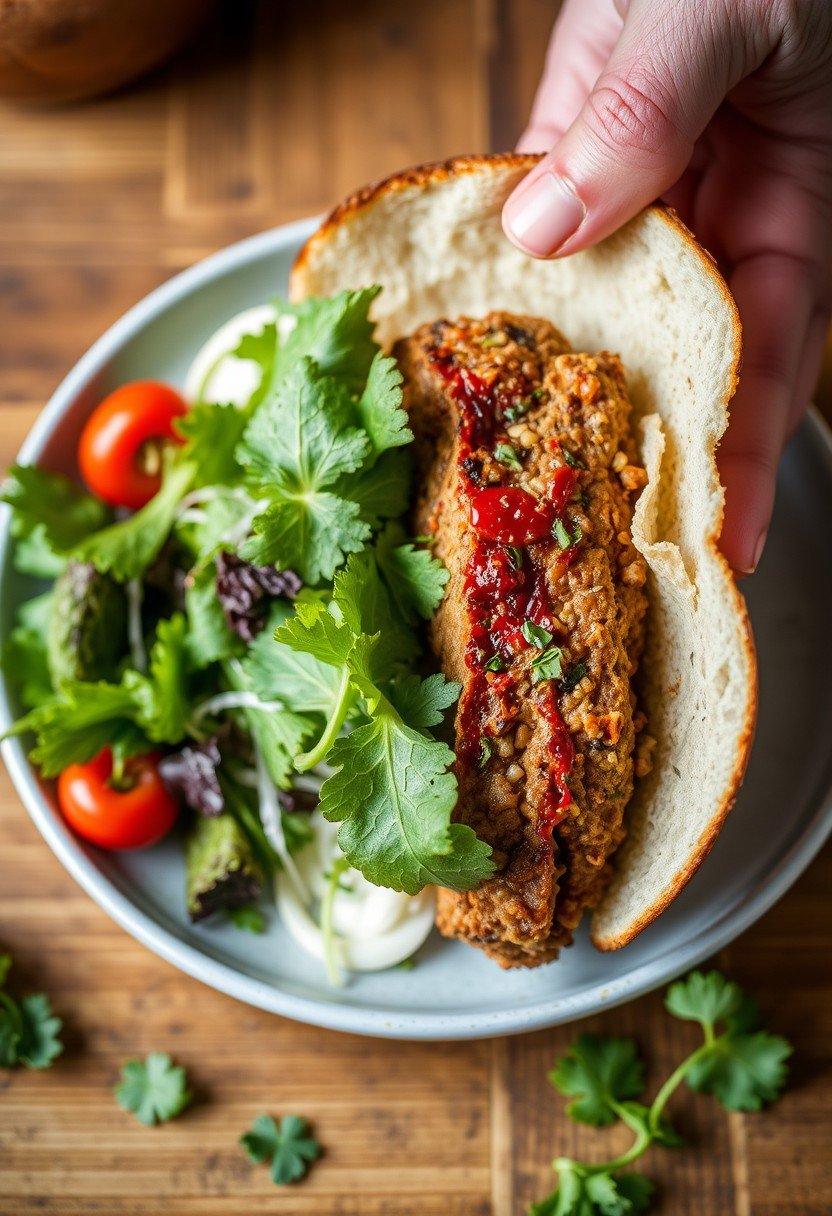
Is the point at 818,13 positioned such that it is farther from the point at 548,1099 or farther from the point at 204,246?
the point at 548,1099

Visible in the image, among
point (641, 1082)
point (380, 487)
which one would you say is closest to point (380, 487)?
point (380, 487)

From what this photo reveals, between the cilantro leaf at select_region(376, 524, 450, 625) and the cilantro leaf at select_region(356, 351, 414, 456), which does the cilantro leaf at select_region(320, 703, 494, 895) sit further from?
the cilantro leaf at select_region(356, 351, 414, 456)

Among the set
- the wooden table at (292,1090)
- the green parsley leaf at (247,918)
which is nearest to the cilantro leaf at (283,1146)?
the wooden table at (292,1090)

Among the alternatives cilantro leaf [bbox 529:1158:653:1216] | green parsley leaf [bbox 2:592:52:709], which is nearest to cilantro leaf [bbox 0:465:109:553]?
green parsley leaf [bbox 2:592:52:709]

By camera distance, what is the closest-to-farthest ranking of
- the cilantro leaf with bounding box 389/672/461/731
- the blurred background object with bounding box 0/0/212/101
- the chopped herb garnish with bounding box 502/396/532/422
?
1. the cilantro leaf with bounding box 389/672/461/731
2. the chopped herb garnish with bounding box 502/396/532/422
3. the blurred background object with bounding box 0/0/212/101

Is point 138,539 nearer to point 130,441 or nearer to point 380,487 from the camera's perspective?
point 130,441

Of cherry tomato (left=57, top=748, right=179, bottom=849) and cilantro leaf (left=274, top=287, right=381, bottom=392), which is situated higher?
cilantro leaf (left=274, top=287, right=381, bottom=392)

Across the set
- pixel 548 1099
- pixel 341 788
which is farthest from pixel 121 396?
pixel 548 1099

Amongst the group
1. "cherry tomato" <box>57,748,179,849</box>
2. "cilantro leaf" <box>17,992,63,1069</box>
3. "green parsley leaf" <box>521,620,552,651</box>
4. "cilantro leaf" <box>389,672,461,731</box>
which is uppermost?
"green parsley leaf" <box>521,620,552,651</box>
